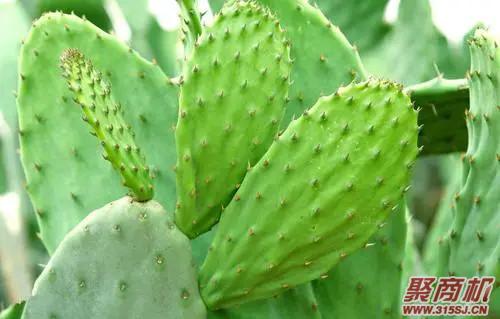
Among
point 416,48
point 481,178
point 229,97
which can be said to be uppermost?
point 229,97

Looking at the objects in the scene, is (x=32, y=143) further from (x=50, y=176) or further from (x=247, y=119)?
(x=247, y=119)

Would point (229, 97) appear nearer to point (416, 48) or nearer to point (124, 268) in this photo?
point (124, 268)

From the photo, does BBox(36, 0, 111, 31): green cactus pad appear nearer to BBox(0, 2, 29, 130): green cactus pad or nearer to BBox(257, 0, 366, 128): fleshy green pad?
BBox(0, 2, 29, 130): green cactus pad

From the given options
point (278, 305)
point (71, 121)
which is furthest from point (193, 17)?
point (278, 305)

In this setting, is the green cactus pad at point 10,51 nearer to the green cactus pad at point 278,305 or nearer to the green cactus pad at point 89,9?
the green cactus pad at point 89,9

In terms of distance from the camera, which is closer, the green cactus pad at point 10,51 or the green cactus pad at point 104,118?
the green cactus pad at point 104,118

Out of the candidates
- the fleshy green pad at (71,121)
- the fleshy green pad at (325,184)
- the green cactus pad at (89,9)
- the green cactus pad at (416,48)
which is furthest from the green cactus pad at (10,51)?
the fleshy green pad at (325,184)

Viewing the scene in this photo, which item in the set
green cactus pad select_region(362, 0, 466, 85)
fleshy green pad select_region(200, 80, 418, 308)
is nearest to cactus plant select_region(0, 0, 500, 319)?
fleshy green pad select_region(200, 80, 418, 308)
